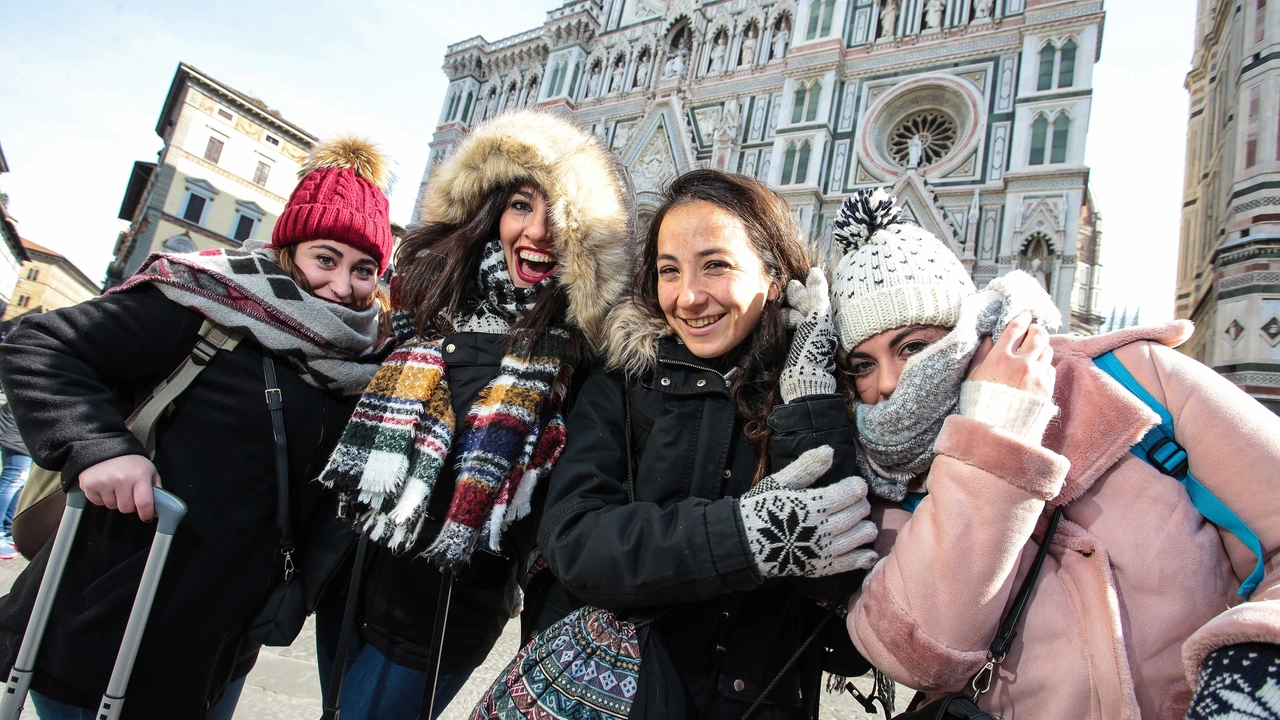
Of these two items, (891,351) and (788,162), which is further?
(788,162)

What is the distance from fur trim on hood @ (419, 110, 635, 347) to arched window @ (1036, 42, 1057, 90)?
47.0 ft

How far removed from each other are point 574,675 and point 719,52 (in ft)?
63.8

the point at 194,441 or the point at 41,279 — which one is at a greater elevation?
the point at 41,279

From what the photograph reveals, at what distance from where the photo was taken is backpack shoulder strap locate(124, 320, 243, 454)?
5.26 feet

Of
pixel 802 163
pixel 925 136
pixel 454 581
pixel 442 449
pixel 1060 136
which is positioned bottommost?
pixel 454 581

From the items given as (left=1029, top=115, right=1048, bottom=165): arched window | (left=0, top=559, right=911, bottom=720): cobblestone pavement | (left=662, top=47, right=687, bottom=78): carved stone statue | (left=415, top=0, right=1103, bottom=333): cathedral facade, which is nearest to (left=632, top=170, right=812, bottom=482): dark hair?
(left=0, top=559, right=911, bottom=720): cobblestone pavement

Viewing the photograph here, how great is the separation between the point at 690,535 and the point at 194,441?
1.37 m

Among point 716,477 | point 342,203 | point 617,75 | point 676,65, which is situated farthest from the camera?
point 617,75

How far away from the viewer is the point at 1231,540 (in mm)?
1131

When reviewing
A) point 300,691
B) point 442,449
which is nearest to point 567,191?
point 442,449

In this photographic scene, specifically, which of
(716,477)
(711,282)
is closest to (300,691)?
(716,477)

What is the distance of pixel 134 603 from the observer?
1497mm

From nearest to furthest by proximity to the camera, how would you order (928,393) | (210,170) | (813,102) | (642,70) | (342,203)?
(928,393), (342,203), (813,102), (642,70), (210,170)

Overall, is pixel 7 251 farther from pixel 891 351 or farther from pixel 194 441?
pixel 891 351
